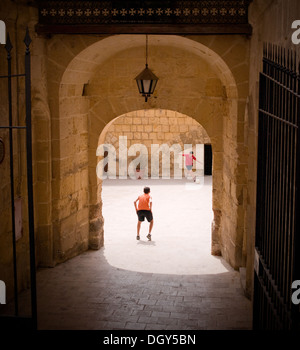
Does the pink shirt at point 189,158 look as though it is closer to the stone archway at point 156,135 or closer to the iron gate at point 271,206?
the stone archway at point 156,135

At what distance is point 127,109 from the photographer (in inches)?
379

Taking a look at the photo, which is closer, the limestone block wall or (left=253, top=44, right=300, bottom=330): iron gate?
(left=253, top=44, right=300, bottom=330): iron gate

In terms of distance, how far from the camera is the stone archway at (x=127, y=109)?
336 inches

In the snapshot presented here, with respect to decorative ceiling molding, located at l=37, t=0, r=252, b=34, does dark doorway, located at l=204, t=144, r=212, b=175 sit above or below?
below

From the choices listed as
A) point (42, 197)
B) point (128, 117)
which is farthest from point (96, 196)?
point (128, 117)

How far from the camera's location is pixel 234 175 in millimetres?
8414

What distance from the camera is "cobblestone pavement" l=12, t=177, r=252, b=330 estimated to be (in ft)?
21.4

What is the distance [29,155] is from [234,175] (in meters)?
4.81

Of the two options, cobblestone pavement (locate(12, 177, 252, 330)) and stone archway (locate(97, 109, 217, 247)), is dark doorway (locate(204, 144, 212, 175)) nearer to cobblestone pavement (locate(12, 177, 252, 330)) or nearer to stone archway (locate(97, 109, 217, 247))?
stone archway (locate(97, 109, 217, 247))

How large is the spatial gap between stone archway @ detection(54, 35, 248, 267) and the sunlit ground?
0.52 meters

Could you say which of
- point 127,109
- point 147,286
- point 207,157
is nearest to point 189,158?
point 207,157

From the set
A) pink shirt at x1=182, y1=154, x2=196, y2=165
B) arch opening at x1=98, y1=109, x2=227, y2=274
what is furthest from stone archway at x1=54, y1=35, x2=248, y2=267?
pink shirt at x1=182, y1=154, x2=196, y2=165

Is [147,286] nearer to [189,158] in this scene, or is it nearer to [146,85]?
[146,85]

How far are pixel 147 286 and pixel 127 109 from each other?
3.38 metres
